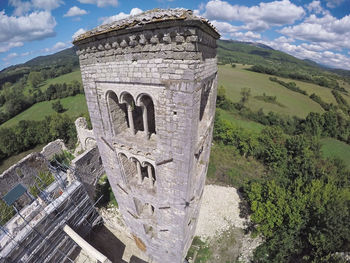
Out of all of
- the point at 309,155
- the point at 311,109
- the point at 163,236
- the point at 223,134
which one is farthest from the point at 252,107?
the point at 163,236

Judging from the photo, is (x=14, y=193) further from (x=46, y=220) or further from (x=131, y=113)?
(x=131, y=113)

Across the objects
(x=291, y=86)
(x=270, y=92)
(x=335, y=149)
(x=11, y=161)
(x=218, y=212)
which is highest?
(x=291, y=86)

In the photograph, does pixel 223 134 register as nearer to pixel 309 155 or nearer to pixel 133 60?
pixel 309 155

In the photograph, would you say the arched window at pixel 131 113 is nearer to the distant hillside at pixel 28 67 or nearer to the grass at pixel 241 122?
the grass at pixel 241 122

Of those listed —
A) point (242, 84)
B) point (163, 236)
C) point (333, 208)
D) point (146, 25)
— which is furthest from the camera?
point (242, 84)

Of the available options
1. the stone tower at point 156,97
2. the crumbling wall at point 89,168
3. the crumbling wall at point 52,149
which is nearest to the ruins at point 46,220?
the crumbling wall at point 89,168

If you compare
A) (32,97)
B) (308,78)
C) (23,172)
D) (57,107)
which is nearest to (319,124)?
(308,78)
